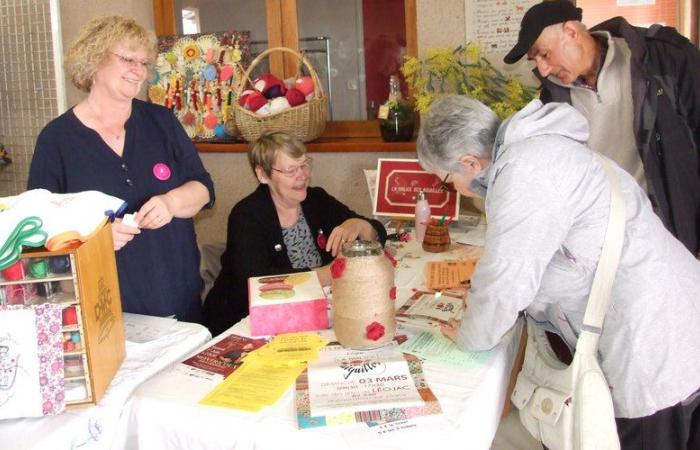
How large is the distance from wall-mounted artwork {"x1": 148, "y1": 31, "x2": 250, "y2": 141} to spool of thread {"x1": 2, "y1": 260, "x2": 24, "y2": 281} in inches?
86.7

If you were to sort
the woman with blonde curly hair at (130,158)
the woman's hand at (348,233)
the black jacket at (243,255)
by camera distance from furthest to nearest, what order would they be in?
1. the woman's hand at (348,233)
2. the black jacket at (243,255)
3. the woman with blonde curly hair at (130,158)

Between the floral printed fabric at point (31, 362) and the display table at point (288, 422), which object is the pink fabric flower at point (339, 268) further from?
the floral printed fabric at point (31, 362)

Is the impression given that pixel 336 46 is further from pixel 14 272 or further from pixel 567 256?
pixel 14 272

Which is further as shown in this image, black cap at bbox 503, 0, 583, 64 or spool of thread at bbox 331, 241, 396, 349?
black cap at bbox 503, 0, 583, 64

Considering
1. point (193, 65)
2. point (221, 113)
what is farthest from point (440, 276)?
point (193, 65)

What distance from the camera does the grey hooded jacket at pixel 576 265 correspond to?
1.19 metres

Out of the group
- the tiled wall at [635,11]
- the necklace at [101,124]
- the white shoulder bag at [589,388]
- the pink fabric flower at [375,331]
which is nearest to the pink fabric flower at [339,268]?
the pink fabric flower at [375,331]

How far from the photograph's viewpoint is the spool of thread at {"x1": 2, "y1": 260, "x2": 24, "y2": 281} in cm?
107

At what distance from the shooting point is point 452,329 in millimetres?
1449

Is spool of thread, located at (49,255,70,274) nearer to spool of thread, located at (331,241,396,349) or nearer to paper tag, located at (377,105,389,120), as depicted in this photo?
spool of thread, located at (331,241,396,349)

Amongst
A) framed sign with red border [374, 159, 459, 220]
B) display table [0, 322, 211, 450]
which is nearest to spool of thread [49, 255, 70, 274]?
display table [0, 322, 211, 450]

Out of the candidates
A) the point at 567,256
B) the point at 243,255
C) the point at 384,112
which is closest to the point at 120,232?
the point at 243,255

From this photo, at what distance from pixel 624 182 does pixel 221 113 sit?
7.63 ft

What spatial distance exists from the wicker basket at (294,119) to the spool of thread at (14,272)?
179 centimetres
